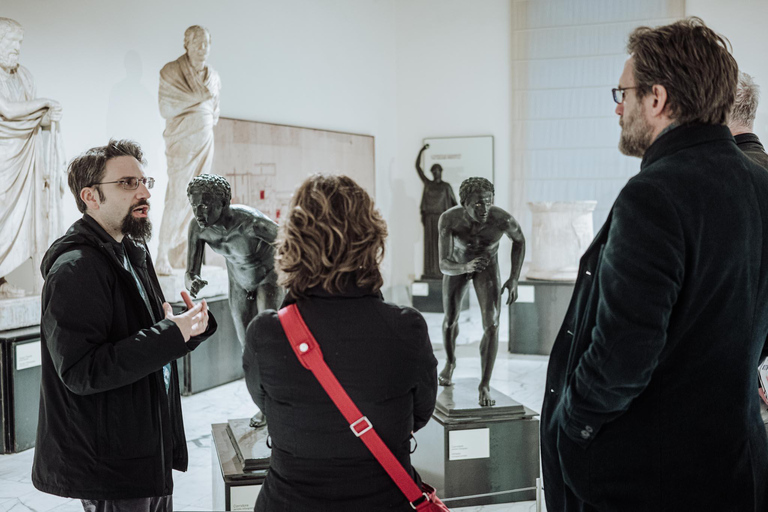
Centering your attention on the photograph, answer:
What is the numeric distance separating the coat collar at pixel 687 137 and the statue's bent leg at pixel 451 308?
2.70 meters

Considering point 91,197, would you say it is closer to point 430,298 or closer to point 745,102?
point 745,102

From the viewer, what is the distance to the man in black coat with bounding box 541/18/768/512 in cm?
180

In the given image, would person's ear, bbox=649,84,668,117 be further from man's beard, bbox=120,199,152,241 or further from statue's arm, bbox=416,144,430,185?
statue's arm, bbox=416,144,430,185

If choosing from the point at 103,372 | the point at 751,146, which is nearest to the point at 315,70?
the point at 751,146

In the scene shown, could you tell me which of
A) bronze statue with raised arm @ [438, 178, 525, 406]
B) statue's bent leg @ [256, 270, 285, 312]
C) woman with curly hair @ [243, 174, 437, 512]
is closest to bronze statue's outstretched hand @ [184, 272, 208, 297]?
statue's bent leg @ [256, 270, 285, 312]

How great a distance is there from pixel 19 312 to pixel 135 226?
347cm

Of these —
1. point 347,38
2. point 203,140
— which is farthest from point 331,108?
point 203,140

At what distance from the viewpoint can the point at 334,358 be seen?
1.76m

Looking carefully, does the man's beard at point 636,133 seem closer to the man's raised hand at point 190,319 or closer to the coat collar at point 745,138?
the coat collar at point 745,138

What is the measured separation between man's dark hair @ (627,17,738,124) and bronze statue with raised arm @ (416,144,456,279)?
8.89m

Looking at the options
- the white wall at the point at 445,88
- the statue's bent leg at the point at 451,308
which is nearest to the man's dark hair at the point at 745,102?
the statue's bent leg at the point at 451,308

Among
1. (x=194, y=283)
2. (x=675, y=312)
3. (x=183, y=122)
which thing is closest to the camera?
(x=675, y=312)

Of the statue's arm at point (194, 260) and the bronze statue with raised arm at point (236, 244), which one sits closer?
the bronze statue with raised arm at point (236, 244)

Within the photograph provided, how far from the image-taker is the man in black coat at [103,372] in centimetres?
218
